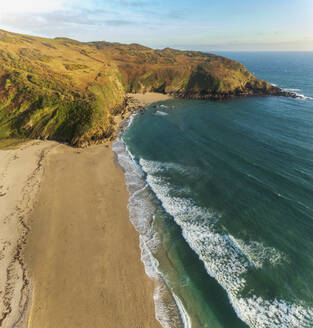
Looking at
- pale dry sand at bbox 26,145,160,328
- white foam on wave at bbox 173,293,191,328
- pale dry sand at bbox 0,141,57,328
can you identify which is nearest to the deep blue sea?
white foam on wave at bbox 173,293,191,328

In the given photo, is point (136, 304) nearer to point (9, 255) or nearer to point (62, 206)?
point (9, 255)

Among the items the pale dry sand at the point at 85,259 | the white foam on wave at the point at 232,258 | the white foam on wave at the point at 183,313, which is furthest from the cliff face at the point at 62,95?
the white foam on wave at the point at 183,313

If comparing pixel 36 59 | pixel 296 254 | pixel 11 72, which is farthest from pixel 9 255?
pixel 36 59

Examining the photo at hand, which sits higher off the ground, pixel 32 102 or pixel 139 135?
pixel 32 102

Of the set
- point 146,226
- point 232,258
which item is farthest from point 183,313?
point 146,226

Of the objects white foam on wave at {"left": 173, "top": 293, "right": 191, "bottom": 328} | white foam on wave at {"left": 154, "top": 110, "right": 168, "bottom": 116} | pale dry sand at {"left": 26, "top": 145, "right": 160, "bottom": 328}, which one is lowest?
white foam on wave at {"left": 173, "top": 293, "right": 191, "bottom": 328}

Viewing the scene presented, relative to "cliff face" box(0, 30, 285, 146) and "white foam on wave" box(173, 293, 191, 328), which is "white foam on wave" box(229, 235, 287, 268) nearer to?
"white foam on wave" box(173, 293, 191, 328)
